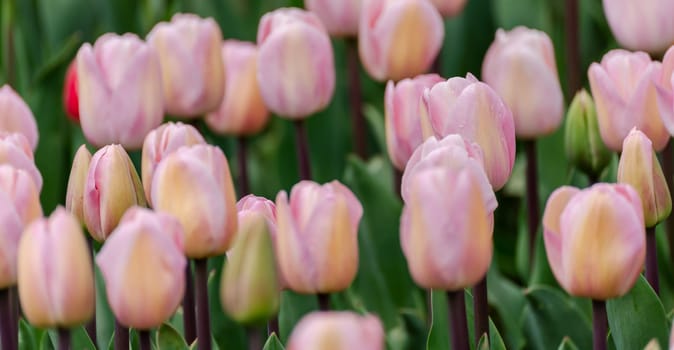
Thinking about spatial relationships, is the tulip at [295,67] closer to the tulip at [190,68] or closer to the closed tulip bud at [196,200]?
the tulip at [190,68]

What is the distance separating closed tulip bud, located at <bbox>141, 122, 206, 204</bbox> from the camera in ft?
4.58

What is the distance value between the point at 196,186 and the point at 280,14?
610mm

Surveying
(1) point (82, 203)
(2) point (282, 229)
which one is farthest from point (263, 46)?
(2) point (282, 229)

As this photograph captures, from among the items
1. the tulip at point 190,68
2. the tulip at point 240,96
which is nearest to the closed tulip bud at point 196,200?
the tulip at point 190,68

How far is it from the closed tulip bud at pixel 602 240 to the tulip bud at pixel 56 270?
0.42m

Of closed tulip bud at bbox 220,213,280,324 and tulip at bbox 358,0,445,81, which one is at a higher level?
closed tulip bud at bbox 220,213,280,324

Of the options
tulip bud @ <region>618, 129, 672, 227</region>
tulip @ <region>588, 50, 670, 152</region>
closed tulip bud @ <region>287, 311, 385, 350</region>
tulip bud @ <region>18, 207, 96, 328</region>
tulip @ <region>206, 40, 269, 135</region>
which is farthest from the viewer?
tulip @ <region>206, 40, 269, 135</region>

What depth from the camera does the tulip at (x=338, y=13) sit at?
1960mm

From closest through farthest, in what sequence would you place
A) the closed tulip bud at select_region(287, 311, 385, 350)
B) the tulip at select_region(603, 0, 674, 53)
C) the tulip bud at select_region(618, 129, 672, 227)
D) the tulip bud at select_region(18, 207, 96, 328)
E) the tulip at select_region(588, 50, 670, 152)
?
the closed tulip bud at select_region(287, 311, 385, 350)
the tulip bud at select_region(18, 207, 96, 328)
the tulip bud at select_region(618, 129, 672, 227)
the tulip at select_region(588, 50, 670, 152)
the tulip at select_region(603, 0, 674, 53)


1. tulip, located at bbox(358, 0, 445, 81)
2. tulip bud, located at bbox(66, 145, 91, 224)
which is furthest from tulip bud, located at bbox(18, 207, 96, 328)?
tulip, located at bbox(358, 0, 445, 81)

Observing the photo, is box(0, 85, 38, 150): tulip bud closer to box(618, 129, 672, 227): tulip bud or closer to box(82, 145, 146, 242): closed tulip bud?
box(82, 145, 146, 242): closed tulip bud

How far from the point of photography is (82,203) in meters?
1.37

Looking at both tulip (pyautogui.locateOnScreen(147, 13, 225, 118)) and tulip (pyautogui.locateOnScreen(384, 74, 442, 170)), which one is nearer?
tulip (pyautogui.locateOnScreen(384, 74, 442, 170))

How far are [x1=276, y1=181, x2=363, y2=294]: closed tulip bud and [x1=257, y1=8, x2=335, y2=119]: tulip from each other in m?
0.51
